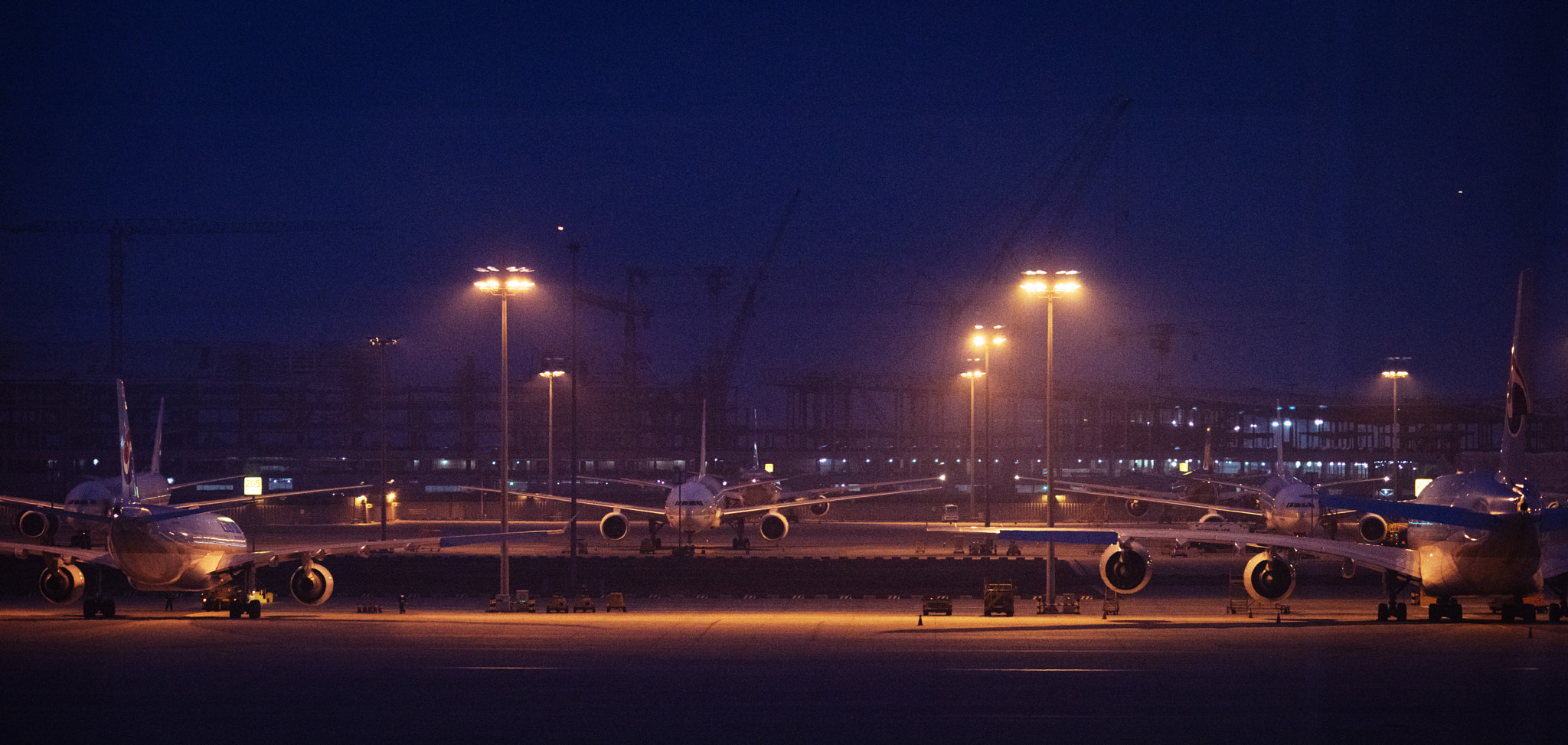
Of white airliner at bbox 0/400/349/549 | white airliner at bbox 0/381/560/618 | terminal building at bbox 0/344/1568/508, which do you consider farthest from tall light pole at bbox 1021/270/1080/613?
terminal building at bbox 0/344/1568/508

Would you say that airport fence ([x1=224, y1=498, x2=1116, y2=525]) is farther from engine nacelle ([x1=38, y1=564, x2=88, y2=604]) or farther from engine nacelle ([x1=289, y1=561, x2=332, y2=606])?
engine nacelle ([x1=289, y1=561, x2=332, y2=606])


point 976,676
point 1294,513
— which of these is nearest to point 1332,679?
point 976,676

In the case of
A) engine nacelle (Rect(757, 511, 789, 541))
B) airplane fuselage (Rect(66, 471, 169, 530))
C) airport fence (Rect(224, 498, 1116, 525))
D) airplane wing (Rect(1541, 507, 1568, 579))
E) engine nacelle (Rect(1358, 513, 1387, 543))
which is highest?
airplane wing (Rect(1541, 507, 1568, 579))

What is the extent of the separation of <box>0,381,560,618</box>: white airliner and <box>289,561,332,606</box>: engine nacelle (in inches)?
0.9

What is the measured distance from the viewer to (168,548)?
34.7m

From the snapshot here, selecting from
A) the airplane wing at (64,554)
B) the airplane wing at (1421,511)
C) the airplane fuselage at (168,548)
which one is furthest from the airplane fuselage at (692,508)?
the airplane wing at (1421,511)

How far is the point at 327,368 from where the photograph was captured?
158 meters

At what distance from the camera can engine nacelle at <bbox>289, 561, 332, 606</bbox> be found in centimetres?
3684

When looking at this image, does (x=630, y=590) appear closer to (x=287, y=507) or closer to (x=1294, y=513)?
(x=1294, y=513)

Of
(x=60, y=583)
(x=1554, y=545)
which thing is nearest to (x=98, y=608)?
(x=60, y=583)

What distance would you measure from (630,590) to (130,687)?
1229 inches

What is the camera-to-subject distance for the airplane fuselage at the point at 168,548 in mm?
34375

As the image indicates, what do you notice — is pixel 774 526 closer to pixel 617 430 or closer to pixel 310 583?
pixel 310 583

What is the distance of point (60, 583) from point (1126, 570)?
1175 inches
